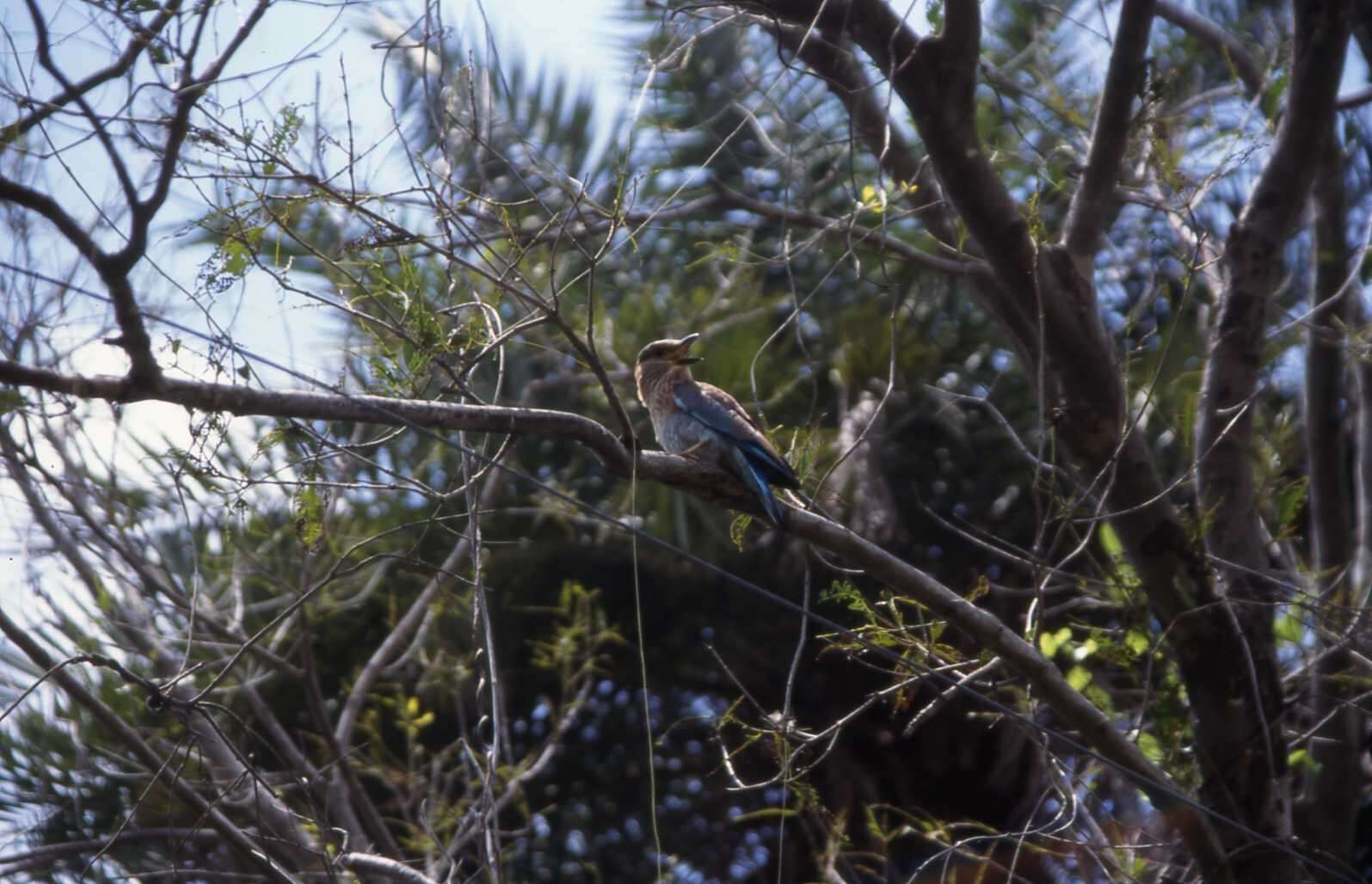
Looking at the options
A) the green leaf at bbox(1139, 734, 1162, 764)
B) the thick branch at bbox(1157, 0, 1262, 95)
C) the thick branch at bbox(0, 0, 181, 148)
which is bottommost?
the green leaf at bbox(1139, 734, 1162, 764)

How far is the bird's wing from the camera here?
4.12 meters

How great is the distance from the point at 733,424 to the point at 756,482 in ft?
1.41

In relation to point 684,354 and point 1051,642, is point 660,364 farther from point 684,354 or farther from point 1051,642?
point 1051,642

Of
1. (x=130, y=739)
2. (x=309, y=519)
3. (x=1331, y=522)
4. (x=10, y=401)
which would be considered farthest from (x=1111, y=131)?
(x=130, y=739)

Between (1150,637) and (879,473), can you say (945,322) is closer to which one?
(879,473)

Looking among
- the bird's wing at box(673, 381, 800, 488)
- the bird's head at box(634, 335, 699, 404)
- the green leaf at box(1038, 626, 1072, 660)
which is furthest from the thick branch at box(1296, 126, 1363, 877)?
the bird's head at box(634, 335, 699, 404)

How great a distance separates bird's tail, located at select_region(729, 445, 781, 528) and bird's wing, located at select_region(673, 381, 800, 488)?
0.08ft

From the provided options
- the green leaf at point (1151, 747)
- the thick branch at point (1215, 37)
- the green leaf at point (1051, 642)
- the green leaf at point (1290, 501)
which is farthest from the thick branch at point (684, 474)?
the thick branch at point (1215, 37)

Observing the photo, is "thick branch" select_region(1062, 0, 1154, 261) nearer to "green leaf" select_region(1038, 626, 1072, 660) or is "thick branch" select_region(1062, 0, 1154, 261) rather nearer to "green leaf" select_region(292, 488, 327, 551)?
"green leaf" select_region(1038, 626, 1072, 660)

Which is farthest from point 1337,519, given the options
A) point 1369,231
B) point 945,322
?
point 945,322

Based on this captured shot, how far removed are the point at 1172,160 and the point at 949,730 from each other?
10.8 feet

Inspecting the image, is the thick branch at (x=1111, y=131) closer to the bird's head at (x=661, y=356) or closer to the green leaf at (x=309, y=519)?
the bird's head at (x=661, y=356)

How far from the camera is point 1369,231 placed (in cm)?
516

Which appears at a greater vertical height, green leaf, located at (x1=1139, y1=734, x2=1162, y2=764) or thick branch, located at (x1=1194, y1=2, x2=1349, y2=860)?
thick branch, located at (x1=1194, y1=2, x2=1349, y2=860)
